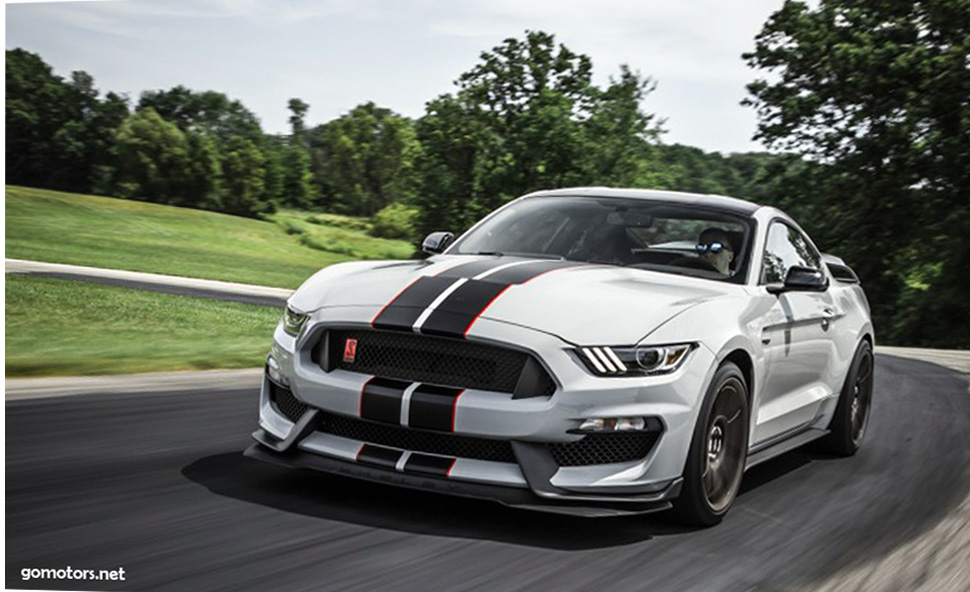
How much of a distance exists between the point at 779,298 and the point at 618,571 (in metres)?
2.09

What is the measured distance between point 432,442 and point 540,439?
0.42 meters

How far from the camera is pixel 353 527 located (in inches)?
171

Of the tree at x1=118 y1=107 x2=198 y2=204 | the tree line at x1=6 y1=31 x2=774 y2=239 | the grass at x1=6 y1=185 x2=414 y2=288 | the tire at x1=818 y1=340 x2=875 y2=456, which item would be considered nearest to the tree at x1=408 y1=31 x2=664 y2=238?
the tree line at x1=6 y1=31 x2=774 y2=239

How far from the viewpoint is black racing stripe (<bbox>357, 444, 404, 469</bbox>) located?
4395 millimetres

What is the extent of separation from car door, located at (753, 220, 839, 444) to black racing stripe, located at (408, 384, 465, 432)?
171cm

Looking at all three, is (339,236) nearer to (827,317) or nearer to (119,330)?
(119,330)

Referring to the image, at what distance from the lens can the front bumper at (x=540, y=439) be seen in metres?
4.27

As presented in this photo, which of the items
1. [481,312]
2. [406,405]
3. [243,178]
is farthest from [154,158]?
[406,405]

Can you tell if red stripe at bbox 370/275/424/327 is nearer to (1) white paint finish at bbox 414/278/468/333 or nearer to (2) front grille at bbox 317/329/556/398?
(2) front grille at bbox 317/329/556/398

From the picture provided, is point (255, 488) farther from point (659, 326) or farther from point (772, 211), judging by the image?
point (772, 211)

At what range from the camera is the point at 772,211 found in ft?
20.7

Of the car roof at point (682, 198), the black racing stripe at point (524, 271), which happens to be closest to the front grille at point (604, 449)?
the black racing stripe at point (524, 271)

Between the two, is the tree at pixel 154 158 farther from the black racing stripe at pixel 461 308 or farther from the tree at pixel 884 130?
the tree at pixel 884 130

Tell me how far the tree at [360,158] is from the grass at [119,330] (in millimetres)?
26217
